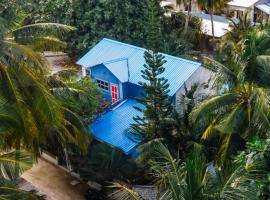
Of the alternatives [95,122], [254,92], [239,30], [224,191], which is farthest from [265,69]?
[239,30]

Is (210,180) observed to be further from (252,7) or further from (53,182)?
(252,7)

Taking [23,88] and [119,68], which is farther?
[119,68]

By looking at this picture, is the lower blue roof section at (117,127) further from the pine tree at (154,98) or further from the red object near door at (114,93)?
the pine tree at (154,98)

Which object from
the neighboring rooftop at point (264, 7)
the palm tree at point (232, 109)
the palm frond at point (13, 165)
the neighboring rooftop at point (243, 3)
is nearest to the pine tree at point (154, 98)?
the palm tree at point (232, 109)

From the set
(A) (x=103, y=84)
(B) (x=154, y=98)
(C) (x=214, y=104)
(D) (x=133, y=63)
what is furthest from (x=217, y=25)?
(C) (x=214, y=104)

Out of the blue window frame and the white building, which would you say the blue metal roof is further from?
the white building

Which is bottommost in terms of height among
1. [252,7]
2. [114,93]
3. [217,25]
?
[217,25]

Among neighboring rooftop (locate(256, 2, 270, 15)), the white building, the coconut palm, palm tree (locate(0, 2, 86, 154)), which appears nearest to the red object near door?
palm tree (locate(0, 2, 86, 154))
